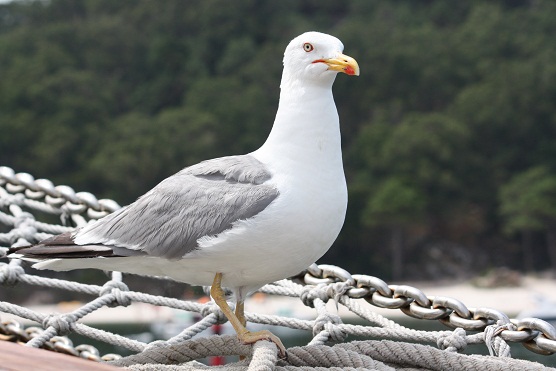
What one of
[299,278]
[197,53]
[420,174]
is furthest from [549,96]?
[299,278]

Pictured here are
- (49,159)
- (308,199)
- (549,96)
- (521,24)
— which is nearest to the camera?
(308,199)

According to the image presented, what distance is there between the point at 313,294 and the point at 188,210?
0.47 meters

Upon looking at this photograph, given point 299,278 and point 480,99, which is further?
point 480,99

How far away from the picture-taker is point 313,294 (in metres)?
2.08

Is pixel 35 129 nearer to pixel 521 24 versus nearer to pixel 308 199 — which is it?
pixel 521 24

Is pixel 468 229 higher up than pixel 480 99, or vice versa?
pixel 480 99

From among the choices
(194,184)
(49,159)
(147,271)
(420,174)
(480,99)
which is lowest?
(147,271)

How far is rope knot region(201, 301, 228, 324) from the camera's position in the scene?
2.05 metres

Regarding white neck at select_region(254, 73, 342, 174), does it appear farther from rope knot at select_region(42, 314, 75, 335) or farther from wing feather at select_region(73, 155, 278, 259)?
rope knot at select_region(42, 314, 75, 335)

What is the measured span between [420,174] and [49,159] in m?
10.1

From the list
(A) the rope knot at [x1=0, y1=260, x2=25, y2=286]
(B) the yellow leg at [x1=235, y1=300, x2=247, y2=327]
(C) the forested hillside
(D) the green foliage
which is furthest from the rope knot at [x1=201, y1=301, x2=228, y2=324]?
(D) the green foliage

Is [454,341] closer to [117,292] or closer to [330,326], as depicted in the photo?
[330,326]

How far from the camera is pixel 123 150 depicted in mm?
30734

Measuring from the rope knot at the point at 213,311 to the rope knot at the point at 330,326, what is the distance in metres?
0.20
